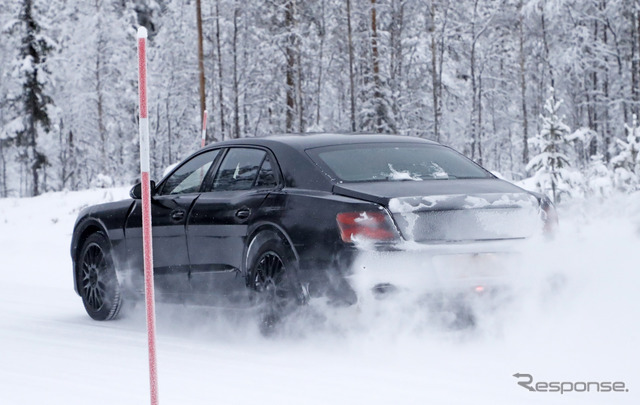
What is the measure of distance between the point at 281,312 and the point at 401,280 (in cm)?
103

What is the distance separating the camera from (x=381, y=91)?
32.6m

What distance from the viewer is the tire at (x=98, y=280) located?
859cm

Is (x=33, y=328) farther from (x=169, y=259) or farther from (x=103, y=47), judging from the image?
(x=103, y=47)

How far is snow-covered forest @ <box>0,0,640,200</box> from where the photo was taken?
39.1 m

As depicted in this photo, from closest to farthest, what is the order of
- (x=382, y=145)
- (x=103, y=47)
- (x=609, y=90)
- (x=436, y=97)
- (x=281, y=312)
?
1. (x=281, y=312)
2. (x=382, y=145)
3. (x=436, y=97)
4. (x=609, y=90)
5. (x=103, y=47)

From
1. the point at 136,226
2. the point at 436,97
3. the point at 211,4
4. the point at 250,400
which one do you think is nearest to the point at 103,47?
the point at 211,4

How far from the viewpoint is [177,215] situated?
7867 millimetres

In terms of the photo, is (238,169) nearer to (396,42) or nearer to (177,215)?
(177,215)

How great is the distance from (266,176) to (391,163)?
37.2 inches

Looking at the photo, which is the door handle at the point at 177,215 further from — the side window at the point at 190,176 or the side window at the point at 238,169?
the side window at the point at 238,169

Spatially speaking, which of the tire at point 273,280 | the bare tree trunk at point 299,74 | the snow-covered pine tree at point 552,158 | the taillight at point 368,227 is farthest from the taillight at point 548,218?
the bare tree trunk at point 299,74

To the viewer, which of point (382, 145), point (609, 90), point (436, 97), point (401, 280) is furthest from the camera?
point (609, 90)

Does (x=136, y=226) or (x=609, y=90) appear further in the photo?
(x=609, y=90)

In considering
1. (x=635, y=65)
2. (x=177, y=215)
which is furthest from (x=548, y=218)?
(x=635, y=65)
